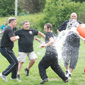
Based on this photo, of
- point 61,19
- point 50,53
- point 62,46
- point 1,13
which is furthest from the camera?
point 1,13

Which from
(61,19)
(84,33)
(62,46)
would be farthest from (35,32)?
(61,19)

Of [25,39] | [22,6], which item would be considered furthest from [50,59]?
[22,6]

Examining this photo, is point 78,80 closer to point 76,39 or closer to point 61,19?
point 76,39

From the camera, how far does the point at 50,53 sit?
660cm

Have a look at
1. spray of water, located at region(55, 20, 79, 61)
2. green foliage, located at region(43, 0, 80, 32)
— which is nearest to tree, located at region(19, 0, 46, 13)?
green foliage, located at region(43, 0, 80, 32)

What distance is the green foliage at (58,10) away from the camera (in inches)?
1030

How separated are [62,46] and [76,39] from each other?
0.52 m

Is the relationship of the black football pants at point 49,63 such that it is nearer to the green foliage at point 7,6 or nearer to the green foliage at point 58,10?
the green foliage at point 58,10

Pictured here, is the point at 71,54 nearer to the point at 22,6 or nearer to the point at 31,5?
the point at 22,6

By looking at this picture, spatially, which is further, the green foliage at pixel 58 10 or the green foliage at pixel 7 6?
the green foliage at pixel 7 6

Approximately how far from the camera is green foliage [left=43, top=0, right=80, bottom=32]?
2617 centimetres

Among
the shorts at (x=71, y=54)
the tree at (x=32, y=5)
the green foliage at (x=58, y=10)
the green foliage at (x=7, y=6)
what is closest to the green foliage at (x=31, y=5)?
the tree at (x=32, y=5)

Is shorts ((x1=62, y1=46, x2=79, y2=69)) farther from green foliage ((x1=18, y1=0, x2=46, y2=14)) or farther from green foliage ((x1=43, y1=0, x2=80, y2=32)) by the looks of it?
green foliage ((x1=18, y1=0, x2=46, y2=14))

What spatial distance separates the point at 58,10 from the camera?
86.9 ft
